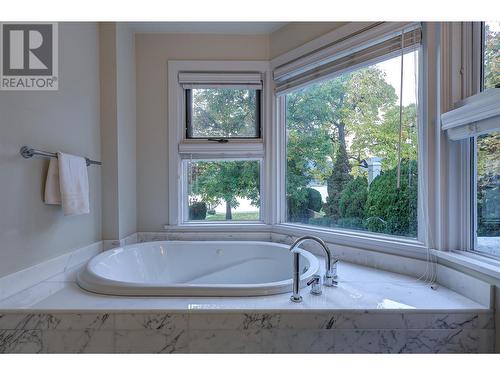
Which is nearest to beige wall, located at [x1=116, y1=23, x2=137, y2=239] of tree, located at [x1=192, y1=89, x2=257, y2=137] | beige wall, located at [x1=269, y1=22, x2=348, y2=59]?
tree, located at [x1=192, y1=89, x2=257, y2=137]

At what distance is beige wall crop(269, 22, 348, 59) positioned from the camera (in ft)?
6.84

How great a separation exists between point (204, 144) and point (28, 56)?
4.30 ft

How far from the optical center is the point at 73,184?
1637 mm

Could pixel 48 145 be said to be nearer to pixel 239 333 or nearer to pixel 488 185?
pixel 239 333

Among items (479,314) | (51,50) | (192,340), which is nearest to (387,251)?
(479,314)

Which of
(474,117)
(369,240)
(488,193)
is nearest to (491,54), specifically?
(474,117)

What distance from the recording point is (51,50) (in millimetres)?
1641

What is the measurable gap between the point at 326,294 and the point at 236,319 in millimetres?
466

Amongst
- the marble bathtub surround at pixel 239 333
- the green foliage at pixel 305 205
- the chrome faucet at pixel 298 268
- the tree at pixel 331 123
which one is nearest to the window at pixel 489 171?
the marble bathtub surround at pixel 239 333

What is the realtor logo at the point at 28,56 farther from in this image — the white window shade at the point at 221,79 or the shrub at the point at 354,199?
the shrub at the point at 354,199

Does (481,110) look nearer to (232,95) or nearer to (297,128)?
(297,128)

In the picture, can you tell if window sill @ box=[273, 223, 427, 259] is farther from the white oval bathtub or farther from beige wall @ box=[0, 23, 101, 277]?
beige wall @ box=[0, 23, 101, 277]

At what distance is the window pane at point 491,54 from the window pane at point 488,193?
0.92 feet

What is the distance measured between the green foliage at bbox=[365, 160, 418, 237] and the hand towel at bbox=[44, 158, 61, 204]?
197 cm
